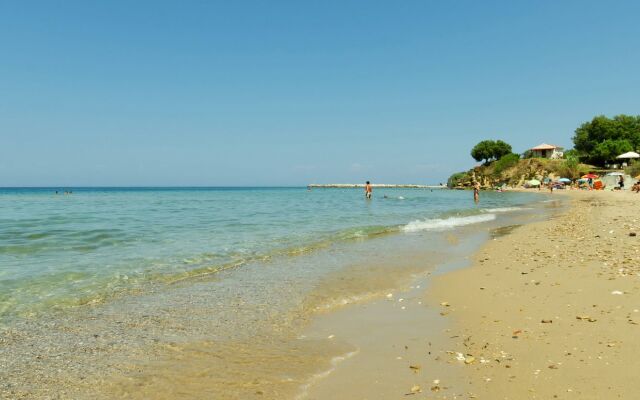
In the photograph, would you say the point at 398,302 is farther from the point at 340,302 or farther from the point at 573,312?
the point at 573,312

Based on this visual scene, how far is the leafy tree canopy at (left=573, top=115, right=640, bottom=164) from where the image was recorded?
91.4 metres

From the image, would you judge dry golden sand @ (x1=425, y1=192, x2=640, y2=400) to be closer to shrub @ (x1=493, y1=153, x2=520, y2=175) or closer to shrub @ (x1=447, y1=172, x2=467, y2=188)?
shrub @ (x1=493, y1=153, x2=520, y2=175)

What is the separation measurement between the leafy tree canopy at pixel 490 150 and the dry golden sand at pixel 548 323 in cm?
12695

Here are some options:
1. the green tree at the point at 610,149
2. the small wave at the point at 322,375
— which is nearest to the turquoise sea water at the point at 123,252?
the small wave at the point at 322,375

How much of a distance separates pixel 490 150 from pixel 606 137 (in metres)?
34.0

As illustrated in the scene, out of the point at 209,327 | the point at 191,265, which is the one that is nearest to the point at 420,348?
the point at 209,327

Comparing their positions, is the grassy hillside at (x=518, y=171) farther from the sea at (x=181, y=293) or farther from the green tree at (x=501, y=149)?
the sea at (x=181, y=293)

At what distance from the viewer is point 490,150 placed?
423 feet

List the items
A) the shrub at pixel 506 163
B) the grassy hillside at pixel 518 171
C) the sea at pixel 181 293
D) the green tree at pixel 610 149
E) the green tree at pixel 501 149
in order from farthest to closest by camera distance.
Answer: the green tree at pixel 501 149 < the shrub at pixel 506 163 < the grassy hillside at pixel 518 171 < the green tree at pixel 610 149 < the sea at pixel 181 293

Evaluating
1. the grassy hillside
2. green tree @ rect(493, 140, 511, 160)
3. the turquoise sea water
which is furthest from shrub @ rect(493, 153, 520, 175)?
the turquoise sea water

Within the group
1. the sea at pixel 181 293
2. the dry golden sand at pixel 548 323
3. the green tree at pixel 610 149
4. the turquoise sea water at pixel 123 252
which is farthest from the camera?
the green tree at pixel 610 149

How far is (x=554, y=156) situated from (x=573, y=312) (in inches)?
4953

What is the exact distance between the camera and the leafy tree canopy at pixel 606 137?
91.4m

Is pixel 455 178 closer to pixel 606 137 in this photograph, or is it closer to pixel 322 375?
pixel 606 137
